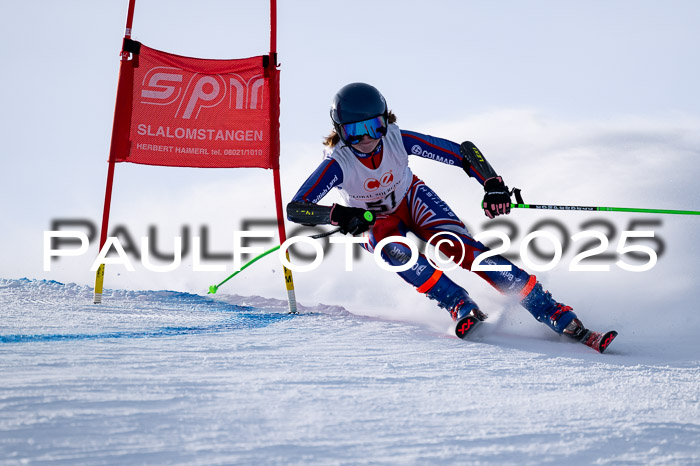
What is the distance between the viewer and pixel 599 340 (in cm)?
313

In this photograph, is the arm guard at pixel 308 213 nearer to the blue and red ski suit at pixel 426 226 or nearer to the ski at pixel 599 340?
the blue and red ski suit at pixel 426 226

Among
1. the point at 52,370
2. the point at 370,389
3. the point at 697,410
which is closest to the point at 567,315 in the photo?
the point at 697,410

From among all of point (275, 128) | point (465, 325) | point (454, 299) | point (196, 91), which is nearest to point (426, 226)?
point (454, 299)

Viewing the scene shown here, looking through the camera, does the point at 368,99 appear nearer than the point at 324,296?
Yes

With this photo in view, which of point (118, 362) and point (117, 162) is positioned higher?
point (117, 162)

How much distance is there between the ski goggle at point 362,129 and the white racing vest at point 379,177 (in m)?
0.14

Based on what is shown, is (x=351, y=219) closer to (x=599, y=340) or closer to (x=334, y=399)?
(x=599, y=340)

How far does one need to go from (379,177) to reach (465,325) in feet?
3.29

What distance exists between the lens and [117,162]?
4.64 m

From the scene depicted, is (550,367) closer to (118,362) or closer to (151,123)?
(118,362)

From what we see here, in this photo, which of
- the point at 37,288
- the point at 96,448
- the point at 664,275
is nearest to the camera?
the point at 96,448

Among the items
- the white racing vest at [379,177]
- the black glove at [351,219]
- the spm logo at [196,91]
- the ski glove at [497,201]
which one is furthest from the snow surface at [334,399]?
the spm logo at [196,91]

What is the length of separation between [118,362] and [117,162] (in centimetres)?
268

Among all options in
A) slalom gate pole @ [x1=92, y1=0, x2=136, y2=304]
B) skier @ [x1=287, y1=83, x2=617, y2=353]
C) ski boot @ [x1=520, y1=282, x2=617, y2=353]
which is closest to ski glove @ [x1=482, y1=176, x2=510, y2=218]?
skier @ [x1=287, y1=83, x2=617, y2=353]
